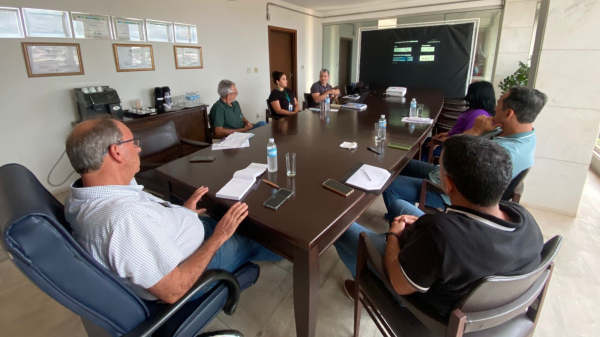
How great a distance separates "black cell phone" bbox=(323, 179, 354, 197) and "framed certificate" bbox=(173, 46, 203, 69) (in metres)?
3.66

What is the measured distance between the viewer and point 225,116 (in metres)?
3.21

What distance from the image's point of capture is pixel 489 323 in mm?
866

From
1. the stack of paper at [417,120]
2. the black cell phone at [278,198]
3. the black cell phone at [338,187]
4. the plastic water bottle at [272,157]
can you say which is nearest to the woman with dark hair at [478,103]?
the stack of paper at [417,120]

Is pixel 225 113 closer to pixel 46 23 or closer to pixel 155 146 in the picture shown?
pixel 155 146

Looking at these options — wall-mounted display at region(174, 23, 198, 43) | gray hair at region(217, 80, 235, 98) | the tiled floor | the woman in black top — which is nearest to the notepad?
the tiled floor

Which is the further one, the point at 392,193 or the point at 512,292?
the point at 392,193

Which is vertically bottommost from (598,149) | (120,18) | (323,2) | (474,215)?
(598,149)

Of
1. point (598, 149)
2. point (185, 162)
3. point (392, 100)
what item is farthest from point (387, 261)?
point (598, 149)

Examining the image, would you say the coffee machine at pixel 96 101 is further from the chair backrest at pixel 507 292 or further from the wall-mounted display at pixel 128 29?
the chair backrest at pixel 507 292

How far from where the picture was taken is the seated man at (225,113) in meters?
3.13

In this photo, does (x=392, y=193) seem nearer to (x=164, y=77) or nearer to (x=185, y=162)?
(x=185, y=162)

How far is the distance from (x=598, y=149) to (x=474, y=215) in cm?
466

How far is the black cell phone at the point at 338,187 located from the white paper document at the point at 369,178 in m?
0.05

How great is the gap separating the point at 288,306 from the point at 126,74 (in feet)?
11.3
